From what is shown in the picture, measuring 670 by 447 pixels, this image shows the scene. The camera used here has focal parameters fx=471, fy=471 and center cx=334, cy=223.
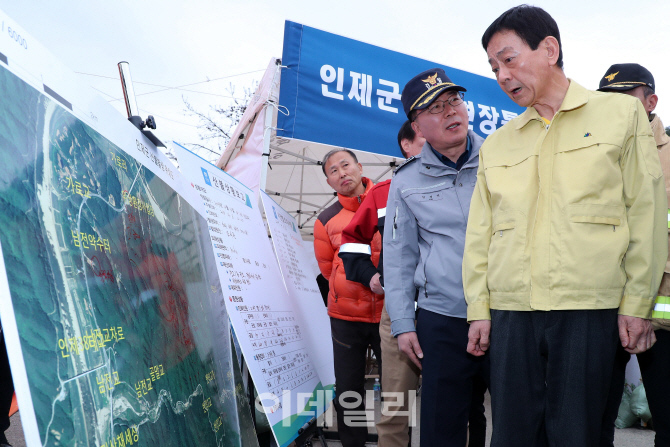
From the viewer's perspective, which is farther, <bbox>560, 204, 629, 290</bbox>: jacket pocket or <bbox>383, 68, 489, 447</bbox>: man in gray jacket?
<bbox>383, 68, 489, 447</bbox>: man in gray jacket

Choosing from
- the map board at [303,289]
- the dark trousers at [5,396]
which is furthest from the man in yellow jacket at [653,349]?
the dark trousers at [5,396]

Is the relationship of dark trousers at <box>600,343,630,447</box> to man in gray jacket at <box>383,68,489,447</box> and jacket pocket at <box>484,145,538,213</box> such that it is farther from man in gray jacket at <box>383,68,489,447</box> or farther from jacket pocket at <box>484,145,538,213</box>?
jacket pocket at <box>484,145,538,213</box>

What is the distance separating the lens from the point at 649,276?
1227 mm

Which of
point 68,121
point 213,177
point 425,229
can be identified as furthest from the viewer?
point 213,177

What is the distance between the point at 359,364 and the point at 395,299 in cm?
110

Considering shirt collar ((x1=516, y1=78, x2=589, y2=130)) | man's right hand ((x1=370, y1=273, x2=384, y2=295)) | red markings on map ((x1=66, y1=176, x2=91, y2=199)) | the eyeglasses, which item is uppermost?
the eyeglasses

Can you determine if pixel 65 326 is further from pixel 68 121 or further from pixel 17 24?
pixel 17 24

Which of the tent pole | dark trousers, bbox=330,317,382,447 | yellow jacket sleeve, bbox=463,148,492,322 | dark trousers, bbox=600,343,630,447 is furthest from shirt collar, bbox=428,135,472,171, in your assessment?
the tent pole

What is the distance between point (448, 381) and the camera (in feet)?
5.47

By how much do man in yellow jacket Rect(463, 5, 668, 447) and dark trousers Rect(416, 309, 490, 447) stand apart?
0.21 m

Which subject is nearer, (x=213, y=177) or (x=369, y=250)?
(x=213, y=177)

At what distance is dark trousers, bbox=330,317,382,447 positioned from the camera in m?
2.74

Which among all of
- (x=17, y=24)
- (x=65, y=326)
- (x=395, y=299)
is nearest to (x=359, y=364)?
(x=395, y=299)

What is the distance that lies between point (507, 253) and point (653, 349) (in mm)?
828
